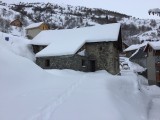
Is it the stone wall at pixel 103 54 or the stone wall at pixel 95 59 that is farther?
the stone wall at pixel 103 54

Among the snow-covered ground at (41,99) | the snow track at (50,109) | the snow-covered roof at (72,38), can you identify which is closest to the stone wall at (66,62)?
the snow-covered roof at (72,38)

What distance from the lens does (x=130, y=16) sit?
176250 mm

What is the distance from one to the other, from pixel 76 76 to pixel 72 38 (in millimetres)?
14054

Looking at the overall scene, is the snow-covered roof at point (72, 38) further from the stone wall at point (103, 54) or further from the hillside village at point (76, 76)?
the stone wall at point (103, 54)

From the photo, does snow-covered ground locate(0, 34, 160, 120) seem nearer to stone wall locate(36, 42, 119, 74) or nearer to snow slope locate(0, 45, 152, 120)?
snow slope locate(0, 45, 152, 120)

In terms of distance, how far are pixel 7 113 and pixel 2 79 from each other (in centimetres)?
362

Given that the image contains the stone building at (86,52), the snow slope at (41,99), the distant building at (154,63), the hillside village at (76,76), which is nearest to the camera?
the snow slope at (41,99)

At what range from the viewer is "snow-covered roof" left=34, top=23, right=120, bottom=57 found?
3512 cm

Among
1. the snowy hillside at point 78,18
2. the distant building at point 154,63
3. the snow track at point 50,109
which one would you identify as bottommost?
the distant building at point 154,63

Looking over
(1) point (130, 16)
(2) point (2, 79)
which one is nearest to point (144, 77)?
(2) point (2, 79)

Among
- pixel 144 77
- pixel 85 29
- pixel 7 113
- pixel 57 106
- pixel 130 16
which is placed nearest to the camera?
pixel 7 113

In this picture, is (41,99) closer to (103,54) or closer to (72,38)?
(103,54)

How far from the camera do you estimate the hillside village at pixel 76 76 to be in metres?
11.9

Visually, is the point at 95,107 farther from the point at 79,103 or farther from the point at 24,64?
the point at 24,64
